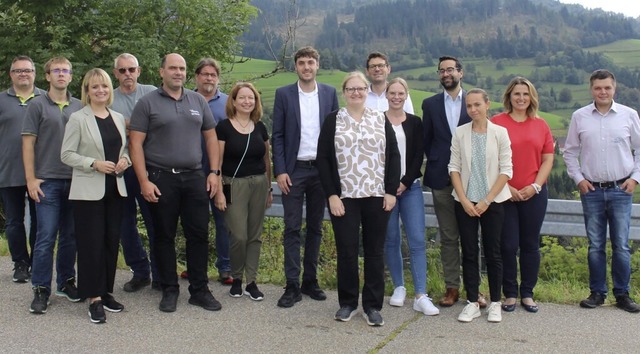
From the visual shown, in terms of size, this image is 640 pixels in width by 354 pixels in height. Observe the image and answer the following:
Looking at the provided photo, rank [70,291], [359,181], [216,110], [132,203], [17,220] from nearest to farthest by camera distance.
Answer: [359,181] → [70,291] → [132,203] → [216,110] → [17,220]

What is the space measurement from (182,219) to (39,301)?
1.25 meters

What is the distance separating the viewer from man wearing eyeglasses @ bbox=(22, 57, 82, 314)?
5.29m

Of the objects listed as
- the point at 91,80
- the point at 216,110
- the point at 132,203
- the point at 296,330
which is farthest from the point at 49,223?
the point at 296,330

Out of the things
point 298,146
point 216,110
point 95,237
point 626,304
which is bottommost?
point 626,304

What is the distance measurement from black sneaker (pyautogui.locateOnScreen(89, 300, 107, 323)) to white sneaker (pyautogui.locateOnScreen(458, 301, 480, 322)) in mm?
2635

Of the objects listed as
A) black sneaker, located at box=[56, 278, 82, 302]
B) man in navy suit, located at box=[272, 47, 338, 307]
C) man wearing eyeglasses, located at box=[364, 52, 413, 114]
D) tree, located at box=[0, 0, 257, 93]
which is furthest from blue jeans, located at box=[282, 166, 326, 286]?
tree, located at box=[0, 0, 257, 93]

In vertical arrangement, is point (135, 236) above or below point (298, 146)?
below

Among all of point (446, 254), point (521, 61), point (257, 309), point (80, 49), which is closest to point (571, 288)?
point (446, 254)

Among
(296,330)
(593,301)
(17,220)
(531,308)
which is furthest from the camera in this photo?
(17,220)

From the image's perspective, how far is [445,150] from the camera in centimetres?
537

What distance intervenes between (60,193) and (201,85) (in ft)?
5.01

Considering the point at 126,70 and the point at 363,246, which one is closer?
the point at 363,246

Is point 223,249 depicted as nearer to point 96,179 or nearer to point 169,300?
point 169,300

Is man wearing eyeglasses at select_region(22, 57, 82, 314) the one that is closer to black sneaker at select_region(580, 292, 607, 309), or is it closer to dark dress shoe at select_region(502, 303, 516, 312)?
dark dress shoe at select_region(502, 303, 516, 312)
